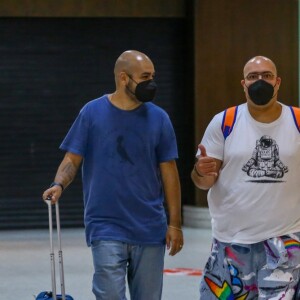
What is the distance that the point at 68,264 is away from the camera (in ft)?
31.7

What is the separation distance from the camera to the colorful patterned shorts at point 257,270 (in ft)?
17.1

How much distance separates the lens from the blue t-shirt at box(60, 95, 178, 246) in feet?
17.4

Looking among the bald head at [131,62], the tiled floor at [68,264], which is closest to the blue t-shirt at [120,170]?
the bald head at [131,62]

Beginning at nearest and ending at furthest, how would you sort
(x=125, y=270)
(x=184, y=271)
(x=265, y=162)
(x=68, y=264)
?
(x=265, y=162) < (x=125, y=270) < (x=184, y=271) < (x=68, y=264)

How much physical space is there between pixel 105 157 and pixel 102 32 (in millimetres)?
7474

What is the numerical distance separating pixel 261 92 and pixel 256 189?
53cm

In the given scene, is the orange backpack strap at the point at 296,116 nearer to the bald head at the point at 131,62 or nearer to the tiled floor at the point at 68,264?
the bald head at the point at 131,62

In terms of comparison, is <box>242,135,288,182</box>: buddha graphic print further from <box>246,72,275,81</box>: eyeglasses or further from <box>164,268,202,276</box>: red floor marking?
<box>164,268,202,276</box>: red floor marking

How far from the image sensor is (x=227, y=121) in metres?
5.34

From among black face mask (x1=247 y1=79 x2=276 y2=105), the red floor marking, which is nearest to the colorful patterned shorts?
black face mask (x1=247 y1=79 x2=276 y2=105)

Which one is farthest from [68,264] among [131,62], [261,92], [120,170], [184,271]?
[261,92]

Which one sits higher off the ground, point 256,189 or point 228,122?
point 228,122

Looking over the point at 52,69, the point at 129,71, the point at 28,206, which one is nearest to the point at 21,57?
the point at 52,69

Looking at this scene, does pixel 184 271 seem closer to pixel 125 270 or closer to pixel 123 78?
pixel 125 270
